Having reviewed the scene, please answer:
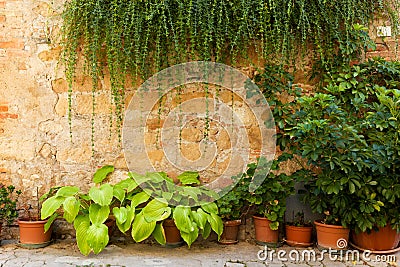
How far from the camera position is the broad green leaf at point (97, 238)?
2756mm

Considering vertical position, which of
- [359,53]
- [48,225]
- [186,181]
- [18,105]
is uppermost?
[359,53]

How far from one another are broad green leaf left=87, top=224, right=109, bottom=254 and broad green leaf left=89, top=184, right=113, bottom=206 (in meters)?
0.18

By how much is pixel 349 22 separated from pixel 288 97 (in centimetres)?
78

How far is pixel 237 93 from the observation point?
3404mm

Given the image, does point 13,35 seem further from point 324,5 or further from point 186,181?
point 324,5

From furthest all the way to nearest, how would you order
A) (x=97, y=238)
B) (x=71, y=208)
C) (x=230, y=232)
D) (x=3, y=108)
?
(x=3, y=108)
(x=230, y=232)
(x=71, y=208)
(x=97, y=238)

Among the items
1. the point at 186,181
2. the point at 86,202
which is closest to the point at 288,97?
the point at 186,181

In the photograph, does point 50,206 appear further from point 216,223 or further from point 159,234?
point 216,223

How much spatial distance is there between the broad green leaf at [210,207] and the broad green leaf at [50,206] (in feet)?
3.36

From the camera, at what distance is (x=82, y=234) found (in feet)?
9.20

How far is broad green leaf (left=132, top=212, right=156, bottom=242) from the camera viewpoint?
2.85 m

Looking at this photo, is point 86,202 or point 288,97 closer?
point 86,202

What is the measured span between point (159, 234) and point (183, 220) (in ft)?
0.72

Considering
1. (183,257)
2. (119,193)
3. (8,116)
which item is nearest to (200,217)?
(183,257)
